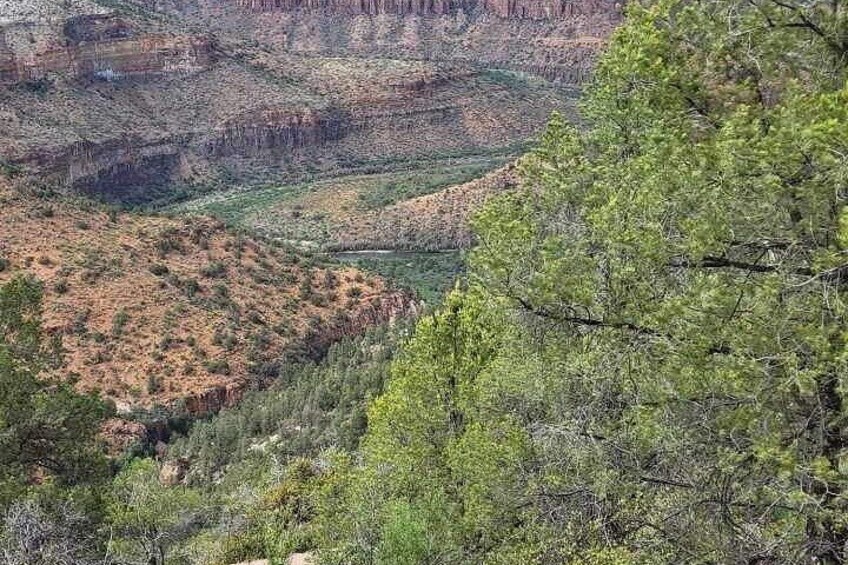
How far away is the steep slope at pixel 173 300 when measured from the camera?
39.2 m

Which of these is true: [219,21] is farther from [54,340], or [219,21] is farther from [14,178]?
[54,340]

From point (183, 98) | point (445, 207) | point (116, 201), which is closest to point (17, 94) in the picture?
point (116, 201)

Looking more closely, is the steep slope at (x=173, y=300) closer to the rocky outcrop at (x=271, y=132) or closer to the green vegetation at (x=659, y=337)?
the green vegetation at (x=659, y=337)

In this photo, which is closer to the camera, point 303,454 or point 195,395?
point 303,454

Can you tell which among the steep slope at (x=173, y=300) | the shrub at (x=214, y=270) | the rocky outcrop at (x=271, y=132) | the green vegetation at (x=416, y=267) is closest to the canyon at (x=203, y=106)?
the rocky outcrop at (x=271, y=132)

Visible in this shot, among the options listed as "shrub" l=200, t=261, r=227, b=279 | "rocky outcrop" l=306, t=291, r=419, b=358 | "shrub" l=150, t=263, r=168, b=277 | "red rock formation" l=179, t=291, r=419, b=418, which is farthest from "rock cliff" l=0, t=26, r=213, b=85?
"red rock formation" l=179, t=291, r=419, b=418

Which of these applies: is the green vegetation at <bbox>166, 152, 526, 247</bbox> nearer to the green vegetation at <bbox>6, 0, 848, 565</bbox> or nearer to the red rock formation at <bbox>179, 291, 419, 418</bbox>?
the red rock formation at <bbox>179, 291, 419, 418</bbox>

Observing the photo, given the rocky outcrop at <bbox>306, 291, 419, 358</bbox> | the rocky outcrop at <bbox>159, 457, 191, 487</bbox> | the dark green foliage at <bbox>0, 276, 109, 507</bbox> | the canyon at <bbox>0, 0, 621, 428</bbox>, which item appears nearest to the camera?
the dark green foliage at <bbox>0, 276, 109, 507</bbox>

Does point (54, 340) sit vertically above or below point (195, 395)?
above

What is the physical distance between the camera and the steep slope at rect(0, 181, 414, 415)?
39250mm

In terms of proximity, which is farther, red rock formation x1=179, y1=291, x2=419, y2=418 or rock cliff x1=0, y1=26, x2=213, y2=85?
rock cliff x1=0, y1=26, x2=213, y2=85

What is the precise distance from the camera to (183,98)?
116688mm

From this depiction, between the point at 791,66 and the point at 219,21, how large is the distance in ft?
663

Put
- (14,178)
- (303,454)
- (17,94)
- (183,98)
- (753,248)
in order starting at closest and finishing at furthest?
1. (753,248)
2. (303,454)
3. (14,178)
4. (17,94)
5. (183,98)
